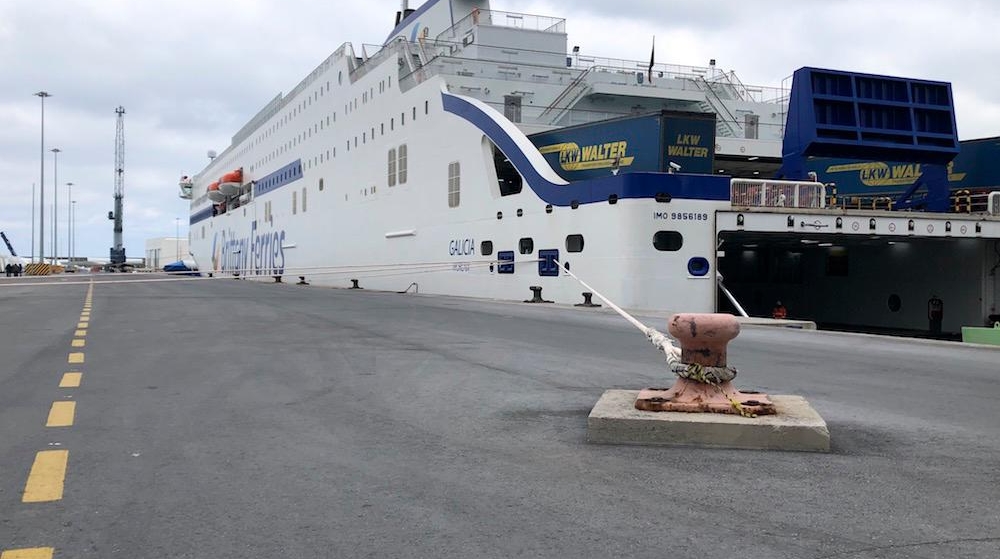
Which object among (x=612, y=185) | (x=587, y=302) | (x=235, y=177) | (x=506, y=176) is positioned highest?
(x=235, y=177)

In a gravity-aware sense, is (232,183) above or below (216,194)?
above

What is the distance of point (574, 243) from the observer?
72.8ft

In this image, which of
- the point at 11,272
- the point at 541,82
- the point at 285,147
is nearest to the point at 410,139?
the point at 541,82

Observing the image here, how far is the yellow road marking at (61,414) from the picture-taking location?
5840 millimetres

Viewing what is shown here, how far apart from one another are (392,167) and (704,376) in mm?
28476

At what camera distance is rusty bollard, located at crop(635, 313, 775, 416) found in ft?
17.9

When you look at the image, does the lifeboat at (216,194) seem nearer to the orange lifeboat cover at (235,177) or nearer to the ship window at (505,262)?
the orange lifeboat cover at (235,177)

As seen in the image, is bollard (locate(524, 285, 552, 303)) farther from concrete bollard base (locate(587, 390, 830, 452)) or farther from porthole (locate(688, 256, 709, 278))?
concrete bollard base (locate(587, 390, 830, 452))

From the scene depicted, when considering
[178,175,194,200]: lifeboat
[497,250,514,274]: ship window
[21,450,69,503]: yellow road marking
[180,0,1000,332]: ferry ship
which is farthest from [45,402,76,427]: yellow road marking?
[178,175,194,200]: lifeboat

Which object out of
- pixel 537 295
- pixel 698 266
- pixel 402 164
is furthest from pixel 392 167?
pixel 698 266

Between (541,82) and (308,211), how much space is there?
758 inches

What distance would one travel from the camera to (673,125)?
846 inches

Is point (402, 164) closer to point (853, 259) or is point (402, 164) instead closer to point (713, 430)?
point (853, 259)

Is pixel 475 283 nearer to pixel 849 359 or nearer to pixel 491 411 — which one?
pixel 849 359
